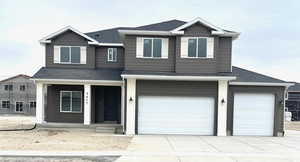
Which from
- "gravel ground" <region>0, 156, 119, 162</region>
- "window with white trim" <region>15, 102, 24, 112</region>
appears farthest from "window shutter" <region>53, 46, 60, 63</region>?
"window with white trim" <region>15, 102, 24, 112</region>

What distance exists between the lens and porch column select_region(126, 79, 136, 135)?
14312mm

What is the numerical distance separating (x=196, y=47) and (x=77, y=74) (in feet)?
25.8

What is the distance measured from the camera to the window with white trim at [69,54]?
1730cm

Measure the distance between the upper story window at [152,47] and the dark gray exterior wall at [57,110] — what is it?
5195mm

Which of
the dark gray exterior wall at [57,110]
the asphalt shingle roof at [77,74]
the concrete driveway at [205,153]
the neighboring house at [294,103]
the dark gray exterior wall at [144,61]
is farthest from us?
the neighboring house at [294,103]

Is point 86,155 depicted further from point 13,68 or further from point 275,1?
point 13,68

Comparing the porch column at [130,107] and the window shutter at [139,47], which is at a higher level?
the window shutter at [139,47]

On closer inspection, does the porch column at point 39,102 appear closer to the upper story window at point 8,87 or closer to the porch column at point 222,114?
the porch column at point 222,114

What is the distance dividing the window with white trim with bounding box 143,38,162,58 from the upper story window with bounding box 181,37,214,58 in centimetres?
152

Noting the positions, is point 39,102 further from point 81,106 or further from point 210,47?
point 210,47

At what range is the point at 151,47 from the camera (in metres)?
14.9

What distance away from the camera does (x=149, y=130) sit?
14.5 metres

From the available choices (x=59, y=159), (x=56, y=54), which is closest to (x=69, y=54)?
(x=56, y=54)

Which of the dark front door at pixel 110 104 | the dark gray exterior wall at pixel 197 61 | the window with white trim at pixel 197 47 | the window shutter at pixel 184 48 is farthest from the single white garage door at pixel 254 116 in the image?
the dark front door at pixel 110 104
